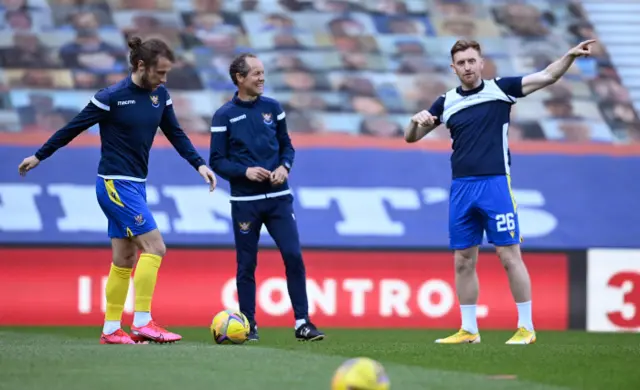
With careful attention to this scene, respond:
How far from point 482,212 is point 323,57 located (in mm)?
6785

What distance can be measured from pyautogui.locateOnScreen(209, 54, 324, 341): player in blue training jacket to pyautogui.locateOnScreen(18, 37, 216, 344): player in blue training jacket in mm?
816

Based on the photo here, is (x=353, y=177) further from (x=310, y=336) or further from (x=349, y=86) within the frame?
(x=310, y=336)

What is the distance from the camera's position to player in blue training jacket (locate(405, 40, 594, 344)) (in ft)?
24.9

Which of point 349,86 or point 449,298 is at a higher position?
point 349,86

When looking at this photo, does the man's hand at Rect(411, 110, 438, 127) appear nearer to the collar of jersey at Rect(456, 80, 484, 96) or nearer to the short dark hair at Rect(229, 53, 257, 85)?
the collar of jersey at Rect(456, 80, 484, 96)


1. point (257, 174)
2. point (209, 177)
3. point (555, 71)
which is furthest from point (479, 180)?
point (209, 177)

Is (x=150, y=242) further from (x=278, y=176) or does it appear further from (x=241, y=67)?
(x=241, y=67)

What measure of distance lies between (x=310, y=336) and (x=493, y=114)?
194 centimetres

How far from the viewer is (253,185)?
8.22m

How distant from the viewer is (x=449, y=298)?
11.4m

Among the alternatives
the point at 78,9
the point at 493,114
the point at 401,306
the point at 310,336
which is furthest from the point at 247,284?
the point at 78,9

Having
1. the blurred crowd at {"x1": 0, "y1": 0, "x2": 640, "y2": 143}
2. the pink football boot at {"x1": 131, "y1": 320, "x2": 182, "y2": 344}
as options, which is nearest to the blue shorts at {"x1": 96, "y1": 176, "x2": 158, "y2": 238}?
the pink football boot at {"x1": 131, "y1": 320, "x2": 182, "y2": 344}

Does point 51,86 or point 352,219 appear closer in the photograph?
point 352,219

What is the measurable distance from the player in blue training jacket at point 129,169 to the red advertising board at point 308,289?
3.68m
